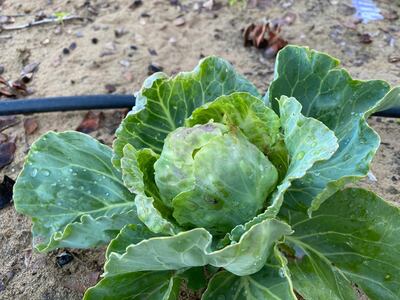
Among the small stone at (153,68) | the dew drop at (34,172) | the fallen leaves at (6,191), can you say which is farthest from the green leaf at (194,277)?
the small stone at (153,68)

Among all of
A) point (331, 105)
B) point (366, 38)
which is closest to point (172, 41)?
point (366, 38)

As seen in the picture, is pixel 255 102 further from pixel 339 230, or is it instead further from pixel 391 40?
pixel 391 40

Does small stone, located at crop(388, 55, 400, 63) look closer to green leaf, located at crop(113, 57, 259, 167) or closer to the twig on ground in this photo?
green leaf, located at crop(113, 57, 259, 167)

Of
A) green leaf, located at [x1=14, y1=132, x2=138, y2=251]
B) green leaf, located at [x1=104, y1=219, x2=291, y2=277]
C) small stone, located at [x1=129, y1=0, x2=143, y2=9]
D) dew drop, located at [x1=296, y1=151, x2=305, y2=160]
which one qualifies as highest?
dew drop, located at [x1=296, y1=151, x2=305, y2=160]

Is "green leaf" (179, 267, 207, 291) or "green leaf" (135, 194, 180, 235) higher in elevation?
"green leaf" (135, 194, 180, 235)

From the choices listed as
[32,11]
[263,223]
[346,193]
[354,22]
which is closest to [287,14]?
[354,22]

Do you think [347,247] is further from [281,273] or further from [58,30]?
[58,30]

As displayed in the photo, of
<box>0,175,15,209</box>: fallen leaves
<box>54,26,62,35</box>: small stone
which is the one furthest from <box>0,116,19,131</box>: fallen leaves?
<box>54,26,62,35</box>: small stone
